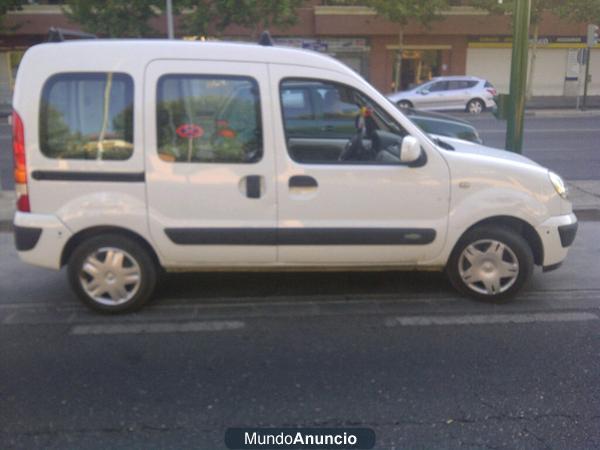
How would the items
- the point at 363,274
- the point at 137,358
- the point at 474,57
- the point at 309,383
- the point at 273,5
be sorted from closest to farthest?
the point at 309,383 → the point at 137,358 → the point at 363,274 → the point at 273,5 → the point at 474,57

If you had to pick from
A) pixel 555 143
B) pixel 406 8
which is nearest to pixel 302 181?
pixel 555 143

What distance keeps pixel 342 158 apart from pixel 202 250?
1293 mm

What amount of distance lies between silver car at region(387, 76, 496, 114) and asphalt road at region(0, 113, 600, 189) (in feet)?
3.94

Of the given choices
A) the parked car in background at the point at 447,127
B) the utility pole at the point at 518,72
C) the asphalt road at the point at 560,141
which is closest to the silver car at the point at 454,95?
the asphalt road at the point at 560,141

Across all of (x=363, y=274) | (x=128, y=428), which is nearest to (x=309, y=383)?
(x=128, y=428)

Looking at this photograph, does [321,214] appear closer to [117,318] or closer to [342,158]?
[342,158]

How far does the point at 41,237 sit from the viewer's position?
469 cm

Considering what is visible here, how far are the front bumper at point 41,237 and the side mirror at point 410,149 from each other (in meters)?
2.49

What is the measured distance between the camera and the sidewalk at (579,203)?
25.2 ft

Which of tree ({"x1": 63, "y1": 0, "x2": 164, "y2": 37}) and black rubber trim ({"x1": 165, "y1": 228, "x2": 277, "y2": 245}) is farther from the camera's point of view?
tree ({"x1": 63, "y1": 0, "x2": 164, "y2": 37})

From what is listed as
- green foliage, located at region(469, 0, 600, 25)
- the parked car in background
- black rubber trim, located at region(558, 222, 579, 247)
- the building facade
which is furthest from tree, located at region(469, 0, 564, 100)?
black rubber trim, located at region(558, 222, 579, 247)

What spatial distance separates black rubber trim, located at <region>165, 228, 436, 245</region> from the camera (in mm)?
4742

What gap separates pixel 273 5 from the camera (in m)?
24.4

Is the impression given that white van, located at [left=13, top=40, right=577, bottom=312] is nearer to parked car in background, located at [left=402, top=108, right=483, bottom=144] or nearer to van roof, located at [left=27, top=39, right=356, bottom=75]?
van roof, located at [left=27, top=39, right=356, bottom=75]
